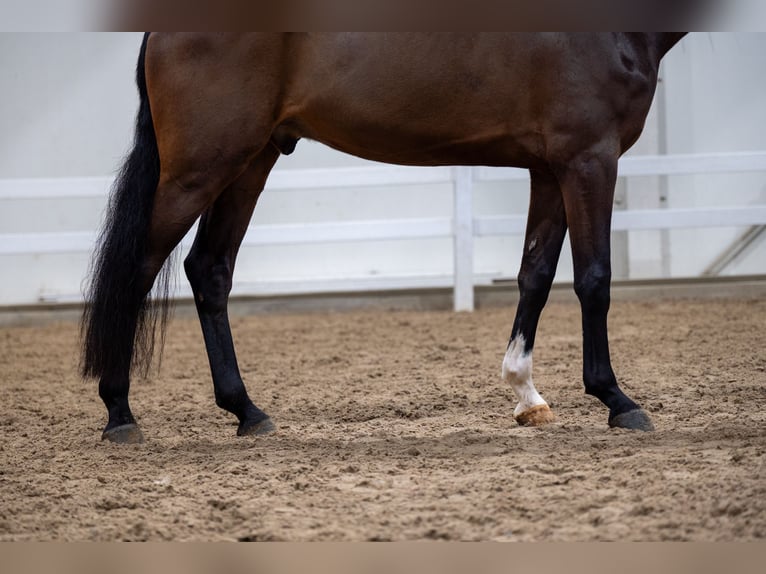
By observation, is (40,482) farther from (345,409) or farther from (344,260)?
(344,260)

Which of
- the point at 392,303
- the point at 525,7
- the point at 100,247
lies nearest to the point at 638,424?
the point at 525,7

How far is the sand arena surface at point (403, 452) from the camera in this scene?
2217 millimetres

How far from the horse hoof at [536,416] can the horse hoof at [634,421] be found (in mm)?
287

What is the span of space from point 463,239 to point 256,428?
14.9 feet

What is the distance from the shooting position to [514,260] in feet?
29.4

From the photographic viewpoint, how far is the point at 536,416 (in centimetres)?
346

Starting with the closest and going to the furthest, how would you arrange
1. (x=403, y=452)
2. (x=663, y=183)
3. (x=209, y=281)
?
(x=403, y=452)
(x=209, y=281)
(x=663, y=183)

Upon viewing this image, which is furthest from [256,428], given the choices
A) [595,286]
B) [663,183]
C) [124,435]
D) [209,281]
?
[663,183]

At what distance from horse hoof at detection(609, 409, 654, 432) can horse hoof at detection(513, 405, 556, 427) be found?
11.3 inches

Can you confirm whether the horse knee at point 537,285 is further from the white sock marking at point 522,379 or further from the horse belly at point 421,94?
the horse belly at point 421,94

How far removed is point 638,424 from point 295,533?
161 centimetres

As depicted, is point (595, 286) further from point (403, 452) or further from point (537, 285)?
point (403, 452)

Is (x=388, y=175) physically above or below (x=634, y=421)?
above

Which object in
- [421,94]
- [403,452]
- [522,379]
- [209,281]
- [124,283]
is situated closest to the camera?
[403,452]
